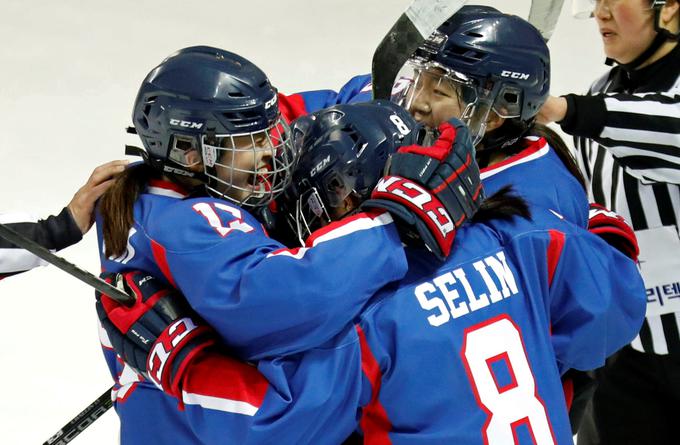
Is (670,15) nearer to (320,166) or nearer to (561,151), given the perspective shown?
(561,151)

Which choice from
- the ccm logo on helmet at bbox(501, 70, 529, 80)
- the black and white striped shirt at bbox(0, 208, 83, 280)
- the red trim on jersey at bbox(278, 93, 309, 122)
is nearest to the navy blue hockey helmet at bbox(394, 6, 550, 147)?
the ccm logo on helmet at bbox(501, 70, 529, 80)

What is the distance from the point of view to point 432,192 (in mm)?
1548

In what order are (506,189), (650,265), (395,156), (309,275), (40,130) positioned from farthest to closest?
(40,130) < (650,265) < (506,189) < (395,156) < (309,275)

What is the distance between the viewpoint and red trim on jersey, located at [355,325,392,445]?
5.18 ft

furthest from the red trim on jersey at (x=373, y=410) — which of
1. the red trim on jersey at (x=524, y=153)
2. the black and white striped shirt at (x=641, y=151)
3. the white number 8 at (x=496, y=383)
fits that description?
the black and white striped shirt at (x=641, y=151)

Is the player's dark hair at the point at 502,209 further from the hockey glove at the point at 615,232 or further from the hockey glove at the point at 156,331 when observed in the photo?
the hockey glove at the point at 156,331

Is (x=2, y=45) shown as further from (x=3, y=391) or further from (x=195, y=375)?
(x=195, y=375)

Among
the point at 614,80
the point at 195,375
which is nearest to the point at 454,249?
the point at 195,375

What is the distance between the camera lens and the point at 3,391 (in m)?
2.84

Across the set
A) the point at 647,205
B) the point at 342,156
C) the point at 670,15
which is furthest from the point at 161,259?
the point at 670,15

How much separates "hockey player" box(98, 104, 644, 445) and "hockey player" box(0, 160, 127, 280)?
0.32 meters

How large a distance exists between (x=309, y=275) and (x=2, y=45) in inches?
122

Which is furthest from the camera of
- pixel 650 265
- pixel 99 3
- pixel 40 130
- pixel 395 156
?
pixel 99 3

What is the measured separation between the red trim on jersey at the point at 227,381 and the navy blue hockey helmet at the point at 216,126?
32cm
